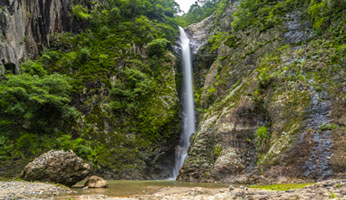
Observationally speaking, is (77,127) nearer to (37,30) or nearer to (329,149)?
(37,30)

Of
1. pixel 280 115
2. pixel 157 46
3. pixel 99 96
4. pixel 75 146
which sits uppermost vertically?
pixel 157 46

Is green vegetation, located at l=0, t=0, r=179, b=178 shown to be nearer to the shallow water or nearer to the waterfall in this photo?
the waterfall

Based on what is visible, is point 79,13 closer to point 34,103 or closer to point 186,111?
point 34,103

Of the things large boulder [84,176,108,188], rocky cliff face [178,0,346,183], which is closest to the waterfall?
rocky cliff face [178,0,346,183]

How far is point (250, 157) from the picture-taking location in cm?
1139

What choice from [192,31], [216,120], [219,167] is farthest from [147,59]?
[219,167]

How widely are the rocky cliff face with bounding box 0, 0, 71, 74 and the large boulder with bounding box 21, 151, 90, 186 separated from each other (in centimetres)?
887

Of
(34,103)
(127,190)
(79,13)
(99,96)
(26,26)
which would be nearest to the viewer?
(127,190)

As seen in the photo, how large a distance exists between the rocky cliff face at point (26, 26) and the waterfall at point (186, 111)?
38.9ft

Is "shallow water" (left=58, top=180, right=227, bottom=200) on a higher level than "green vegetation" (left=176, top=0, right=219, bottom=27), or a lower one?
lower

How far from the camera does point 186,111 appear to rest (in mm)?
21344

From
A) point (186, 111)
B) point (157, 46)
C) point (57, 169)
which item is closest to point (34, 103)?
point (57, 169)

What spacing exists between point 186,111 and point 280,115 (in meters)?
10.8

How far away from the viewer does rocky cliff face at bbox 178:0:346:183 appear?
9.18m
